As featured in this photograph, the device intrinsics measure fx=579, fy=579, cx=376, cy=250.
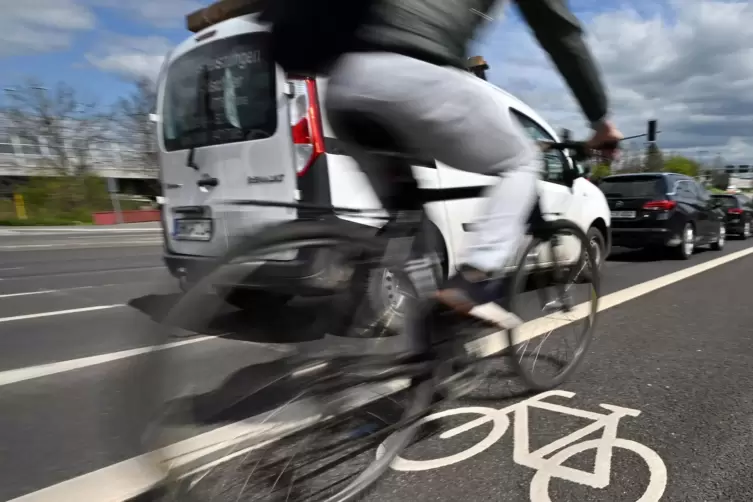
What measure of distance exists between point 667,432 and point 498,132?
5.57 feet

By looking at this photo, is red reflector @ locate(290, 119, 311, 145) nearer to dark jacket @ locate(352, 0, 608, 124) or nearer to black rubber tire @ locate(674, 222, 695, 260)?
dark jacket @ locate(352, 0, 608, 124)

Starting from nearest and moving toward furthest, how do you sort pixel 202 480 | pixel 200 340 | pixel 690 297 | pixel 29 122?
pixel 202 480 < pixel 200 340 < pixel 690 297 < pixel 29 122

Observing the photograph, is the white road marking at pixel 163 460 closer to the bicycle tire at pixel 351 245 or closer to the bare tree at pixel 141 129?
the bicycle tire at pixel 351 245

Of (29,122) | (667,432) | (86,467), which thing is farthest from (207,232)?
(29,122)

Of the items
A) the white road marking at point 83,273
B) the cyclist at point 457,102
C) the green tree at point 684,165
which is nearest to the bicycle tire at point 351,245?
the cyclist at point 457,102

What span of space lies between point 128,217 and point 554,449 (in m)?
31.9

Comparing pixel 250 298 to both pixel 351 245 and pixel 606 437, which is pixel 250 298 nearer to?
pixel 351 245

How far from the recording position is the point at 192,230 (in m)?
4.73

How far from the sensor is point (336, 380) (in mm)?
2109

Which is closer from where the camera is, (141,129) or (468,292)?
(468,292)

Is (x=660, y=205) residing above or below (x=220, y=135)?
below

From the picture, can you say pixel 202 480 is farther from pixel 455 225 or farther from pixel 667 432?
pixel 667 432

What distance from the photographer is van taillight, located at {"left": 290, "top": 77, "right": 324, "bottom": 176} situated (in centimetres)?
401

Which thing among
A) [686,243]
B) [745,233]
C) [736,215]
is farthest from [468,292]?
[745,233]
